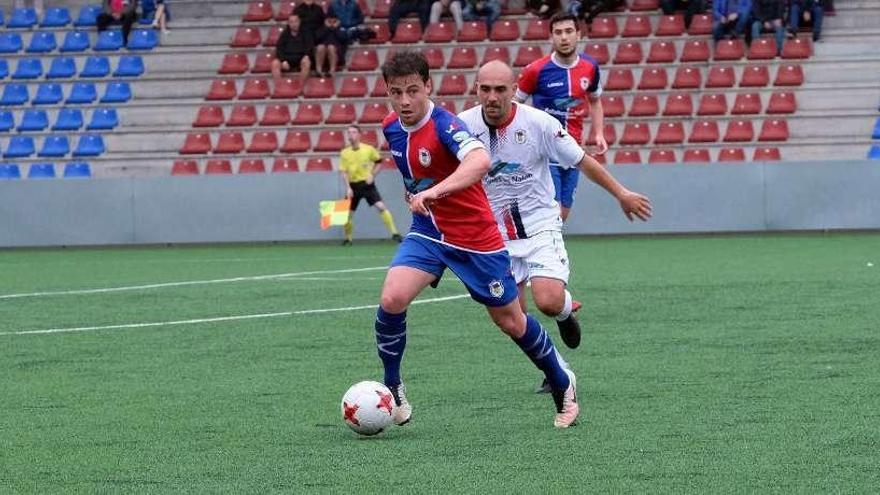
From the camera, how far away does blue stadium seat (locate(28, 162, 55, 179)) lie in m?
30.8

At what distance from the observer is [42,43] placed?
1323 inches

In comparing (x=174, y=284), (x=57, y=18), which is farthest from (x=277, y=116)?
(x=174, y=284)

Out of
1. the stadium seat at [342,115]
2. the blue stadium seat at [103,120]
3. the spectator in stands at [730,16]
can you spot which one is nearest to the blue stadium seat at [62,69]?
the blue stadium seat at [103,120]

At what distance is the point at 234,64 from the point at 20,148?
4409 mm

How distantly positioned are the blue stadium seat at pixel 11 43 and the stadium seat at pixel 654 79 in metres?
12.9

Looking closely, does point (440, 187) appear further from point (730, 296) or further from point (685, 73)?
point (685, 73)

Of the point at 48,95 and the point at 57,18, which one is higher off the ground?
the point at 57,18

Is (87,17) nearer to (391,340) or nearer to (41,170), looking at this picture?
(41,170)

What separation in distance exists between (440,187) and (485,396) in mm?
1741

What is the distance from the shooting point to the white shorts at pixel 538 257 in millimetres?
8953

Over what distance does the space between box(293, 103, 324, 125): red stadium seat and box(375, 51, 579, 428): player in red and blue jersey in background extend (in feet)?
76.3

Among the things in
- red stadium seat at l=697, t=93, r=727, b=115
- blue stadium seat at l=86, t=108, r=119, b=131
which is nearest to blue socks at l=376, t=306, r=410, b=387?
red stadium seat at l=697, t=93, r=727, b=115

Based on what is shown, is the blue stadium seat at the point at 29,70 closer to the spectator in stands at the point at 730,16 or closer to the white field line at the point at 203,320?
the spectator in stands at the point at 730,16

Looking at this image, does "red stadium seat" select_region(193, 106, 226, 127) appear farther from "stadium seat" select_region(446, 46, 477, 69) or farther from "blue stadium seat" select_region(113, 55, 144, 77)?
"stadium seat" select_region(446, 46, 477, 69)
